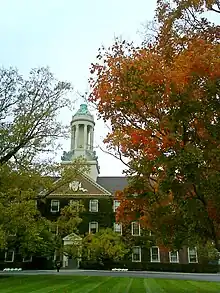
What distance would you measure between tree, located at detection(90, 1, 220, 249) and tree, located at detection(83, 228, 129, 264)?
30.4m

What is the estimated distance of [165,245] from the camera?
12828mm

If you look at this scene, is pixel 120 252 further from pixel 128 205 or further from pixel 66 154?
pixel 128 205

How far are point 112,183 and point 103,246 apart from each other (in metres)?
17.8

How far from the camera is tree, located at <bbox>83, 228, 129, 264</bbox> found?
1671 inches

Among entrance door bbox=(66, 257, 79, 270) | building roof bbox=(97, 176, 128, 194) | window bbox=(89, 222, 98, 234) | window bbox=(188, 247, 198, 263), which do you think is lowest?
entrance door bbox=(66, 257, 79, 270)

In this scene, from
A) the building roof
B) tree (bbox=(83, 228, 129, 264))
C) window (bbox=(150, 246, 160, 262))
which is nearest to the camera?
tree (bbox=(83, 228, 129, 264))

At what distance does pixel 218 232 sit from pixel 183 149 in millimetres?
3460


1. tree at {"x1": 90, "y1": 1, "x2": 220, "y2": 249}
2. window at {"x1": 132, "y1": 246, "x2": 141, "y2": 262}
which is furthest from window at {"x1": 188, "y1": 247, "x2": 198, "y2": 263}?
A: tree at {"x1": 90, "y1": 1, "x2": 220, "y2": 249}

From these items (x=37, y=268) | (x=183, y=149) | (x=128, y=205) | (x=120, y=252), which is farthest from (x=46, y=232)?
(x=183, y=149)

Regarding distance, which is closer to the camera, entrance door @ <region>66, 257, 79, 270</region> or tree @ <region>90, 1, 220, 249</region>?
tree @ <region>90, 1, 220, 249</region>

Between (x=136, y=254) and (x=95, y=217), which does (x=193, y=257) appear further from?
(x=95, y=217)

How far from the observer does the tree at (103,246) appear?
42.4m

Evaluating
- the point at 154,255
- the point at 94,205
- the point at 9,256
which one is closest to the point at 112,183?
the point at 94,205

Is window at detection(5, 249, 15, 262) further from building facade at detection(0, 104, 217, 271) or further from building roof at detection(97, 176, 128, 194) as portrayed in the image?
building roof at detection(97, 176, 128, 194)
